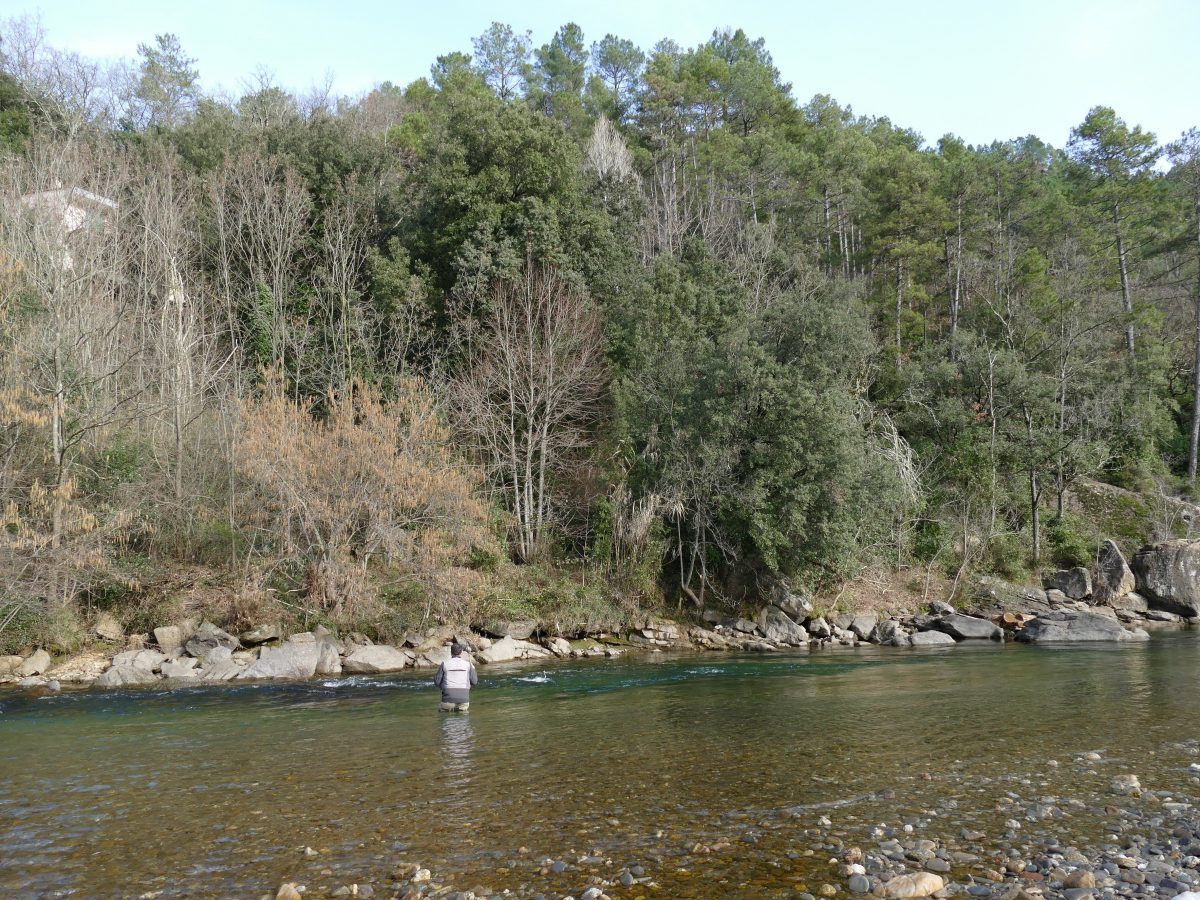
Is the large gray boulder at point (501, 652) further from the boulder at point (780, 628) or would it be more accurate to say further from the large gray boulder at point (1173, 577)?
the large gray boulder at point (1173, 577)

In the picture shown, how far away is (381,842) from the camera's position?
27.4 ft

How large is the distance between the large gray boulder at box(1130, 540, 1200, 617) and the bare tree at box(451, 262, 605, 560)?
22.0 meters

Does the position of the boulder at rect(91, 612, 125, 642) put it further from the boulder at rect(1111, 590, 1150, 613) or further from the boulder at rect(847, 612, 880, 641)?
the boulder at rect(1111, 590, 1150, 613)

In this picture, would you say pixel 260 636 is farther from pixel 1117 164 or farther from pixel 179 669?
pixel 1117 164

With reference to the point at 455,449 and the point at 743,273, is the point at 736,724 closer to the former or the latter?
the point at 455,449

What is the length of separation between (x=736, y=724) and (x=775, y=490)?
45.5 ft

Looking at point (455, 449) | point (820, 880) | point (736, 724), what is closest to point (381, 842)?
point (820, 880)

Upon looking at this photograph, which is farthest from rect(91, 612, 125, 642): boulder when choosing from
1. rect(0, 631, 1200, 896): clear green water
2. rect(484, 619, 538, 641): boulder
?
rect(484, 619, 538, 641): boulder

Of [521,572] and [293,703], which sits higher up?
[521,572]

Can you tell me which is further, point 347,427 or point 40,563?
point 347,427

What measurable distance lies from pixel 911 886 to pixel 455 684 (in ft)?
33.5

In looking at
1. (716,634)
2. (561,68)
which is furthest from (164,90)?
(716,634)

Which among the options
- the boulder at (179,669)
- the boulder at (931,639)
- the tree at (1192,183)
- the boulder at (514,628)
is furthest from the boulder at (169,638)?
the tree at (1192,183)

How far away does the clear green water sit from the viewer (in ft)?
25.6
